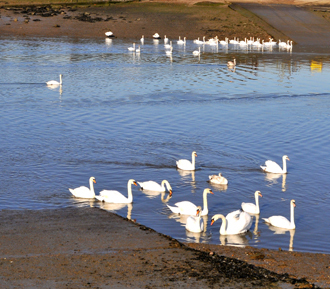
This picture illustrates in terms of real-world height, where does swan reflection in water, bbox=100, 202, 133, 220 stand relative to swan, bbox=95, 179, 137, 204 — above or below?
below

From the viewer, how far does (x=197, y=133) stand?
69.7ft

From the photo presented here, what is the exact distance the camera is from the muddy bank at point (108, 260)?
9297 millimetres

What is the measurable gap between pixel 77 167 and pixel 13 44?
98.0 ft

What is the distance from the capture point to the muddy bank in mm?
9297

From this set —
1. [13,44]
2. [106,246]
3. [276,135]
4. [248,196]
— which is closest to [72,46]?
[13,44]

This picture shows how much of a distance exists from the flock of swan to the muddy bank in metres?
1.22

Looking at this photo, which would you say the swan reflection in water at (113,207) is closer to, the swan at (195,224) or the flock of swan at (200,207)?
the flock of swan at (200,207)

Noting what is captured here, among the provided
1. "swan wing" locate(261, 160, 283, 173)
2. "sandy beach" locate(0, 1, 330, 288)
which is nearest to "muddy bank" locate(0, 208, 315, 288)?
"sandy beach" locate(0, 1, 330, 288)

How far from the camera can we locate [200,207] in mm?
12773

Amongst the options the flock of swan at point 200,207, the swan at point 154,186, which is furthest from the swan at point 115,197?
the swan at point 154,186

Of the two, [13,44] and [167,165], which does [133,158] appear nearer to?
[167,165]

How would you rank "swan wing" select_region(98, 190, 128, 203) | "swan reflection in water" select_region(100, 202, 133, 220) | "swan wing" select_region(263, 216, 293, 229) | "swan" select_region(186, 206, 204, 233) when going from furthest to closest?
"swan wing" select_region(98, 190, 128, 203)
"swan reflection in water" select_region(100, 202, 133, 220)
"swan wing" select_region(263, 216, 293, 229)
"swan" select_region(186, 206, 204, 233)

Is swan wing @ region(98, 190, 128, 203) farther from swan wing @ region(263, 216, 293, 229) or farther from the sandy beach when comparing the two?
swan wing @ region(263, 216, 293, 229)

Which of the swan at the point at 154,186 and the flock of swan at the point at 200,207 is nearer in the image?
the flock of swan at the point at 200,207
